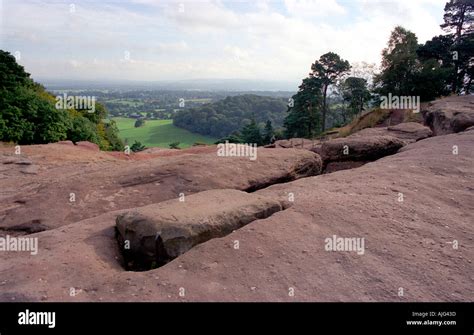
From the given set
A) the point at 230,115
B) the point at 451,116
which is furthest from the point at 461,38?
the point at 230,115

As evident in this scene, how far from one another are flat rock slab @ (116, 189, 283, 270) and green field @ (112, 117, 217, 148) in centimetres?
5411

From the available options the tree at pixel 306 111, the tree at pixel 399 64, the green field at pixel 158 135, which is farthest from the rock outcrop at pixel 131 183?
the green field at pixel 158 135

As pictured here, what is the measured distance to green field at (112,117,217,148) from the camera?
63956 millimetres

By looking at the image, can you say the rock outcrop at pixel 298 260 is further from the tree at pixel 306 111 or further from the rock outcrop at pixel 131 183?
the tree at pixel 306 111

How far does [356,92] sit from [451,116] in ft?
87.7

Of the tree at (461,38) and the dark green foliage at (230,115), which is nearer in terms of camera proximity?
the tree at (461,38)

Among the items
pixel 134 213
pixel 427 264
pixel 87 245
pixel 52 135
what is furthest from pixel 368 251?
pixel 52 135

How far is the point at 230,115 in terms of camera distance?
7494cm

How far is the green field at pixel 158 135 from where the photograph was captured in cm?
6396

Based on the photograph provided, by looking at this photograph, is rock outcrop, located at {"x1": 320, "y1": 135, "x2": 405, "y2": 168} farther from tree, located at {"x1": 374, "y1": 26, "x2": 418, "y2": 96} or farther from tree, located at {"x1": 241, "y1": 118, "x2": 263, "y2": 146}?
tree, located at {"x1": 241, "y1": 118, "x2": 263, "y2": 146}

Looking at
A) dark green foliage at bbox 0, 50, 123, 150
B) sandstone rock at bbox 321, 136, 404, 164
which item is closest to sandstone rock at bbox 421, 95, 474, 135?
sandstone rock at bbox 321, 136, 404, 164

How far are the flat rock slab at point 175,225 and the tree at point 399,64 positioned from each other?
29100mm
